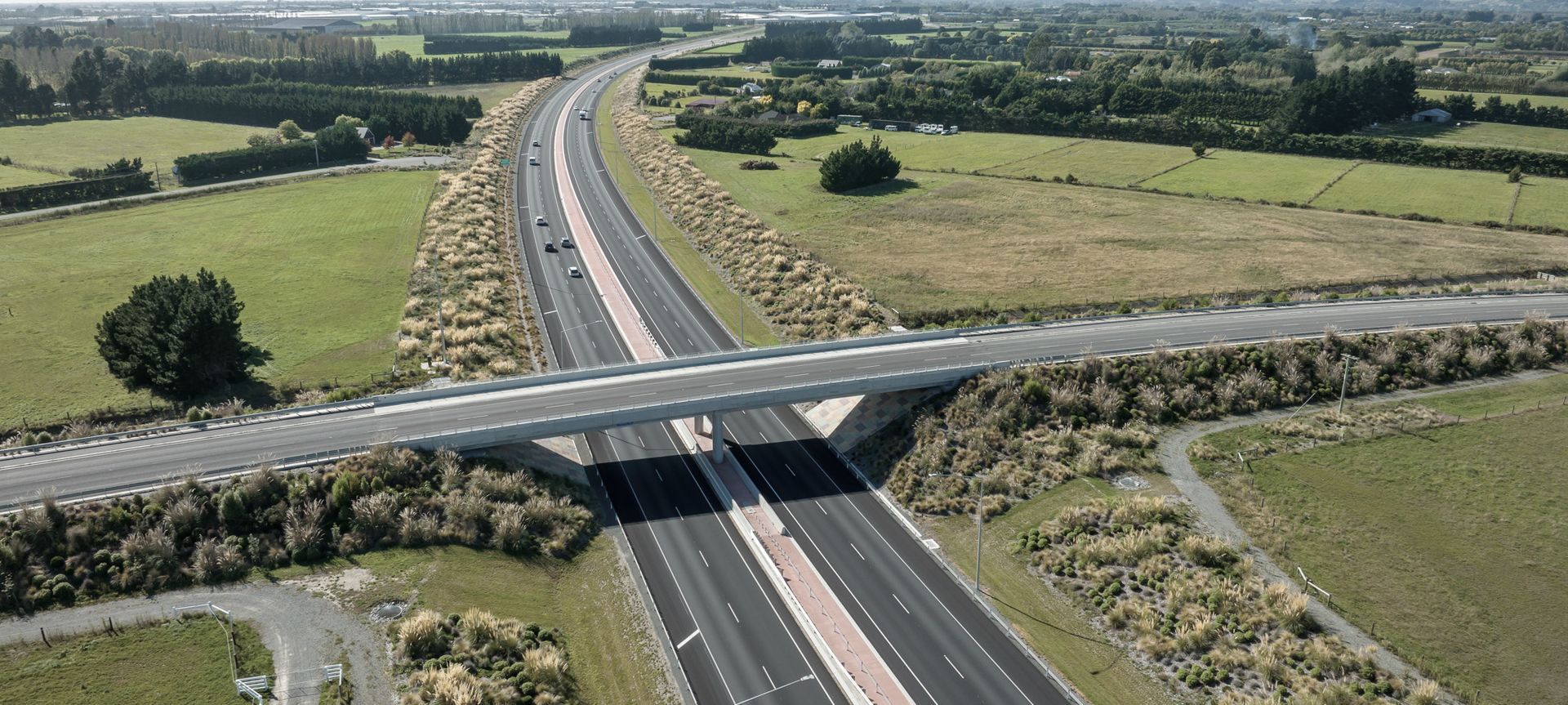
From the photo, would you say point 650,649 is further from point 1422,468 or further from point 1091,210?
point 1091,210

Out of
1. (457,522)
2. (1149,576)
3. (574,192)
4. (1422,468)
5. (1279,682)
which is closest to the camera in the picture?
(1279,682)

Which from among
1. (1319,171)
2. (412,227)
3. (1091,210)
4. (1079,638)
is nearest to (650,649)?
(1079,638)

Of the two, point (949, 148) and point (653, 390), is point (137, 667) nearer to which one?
point (653, 390)

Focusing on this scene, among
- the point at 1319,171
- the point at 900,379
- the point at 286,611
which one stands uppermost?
the point at 1319,171

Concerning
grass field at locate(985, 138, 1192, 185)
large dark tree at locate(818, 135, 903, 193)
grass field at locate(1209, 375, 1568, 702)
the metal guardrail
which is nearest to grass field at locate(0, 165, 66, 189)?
the metal guardrail

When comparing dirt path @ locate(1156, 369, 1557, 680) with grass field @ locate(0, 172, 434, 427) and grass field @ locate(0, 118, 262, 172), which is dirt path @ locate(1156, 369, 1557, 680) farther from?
grass field @ locate(0, 118, 262, 172)

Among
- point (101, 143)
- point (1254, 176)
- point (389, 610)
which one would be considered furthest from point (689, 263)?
point (101, 143)

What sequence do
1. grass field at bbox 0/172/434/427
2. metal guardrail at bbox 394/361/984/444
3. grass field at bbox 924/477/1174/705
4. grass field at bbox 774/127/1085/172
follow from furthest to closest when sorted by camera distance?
grass field at bbox 774/127/1085/172
grass field at bbox 0/172/434/427
metal guardrail at bbox 394/361/984/444
grass field at bbox 924/477/1174/705

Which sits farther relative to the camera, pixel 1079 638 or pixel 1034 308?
pixel 1034 308
